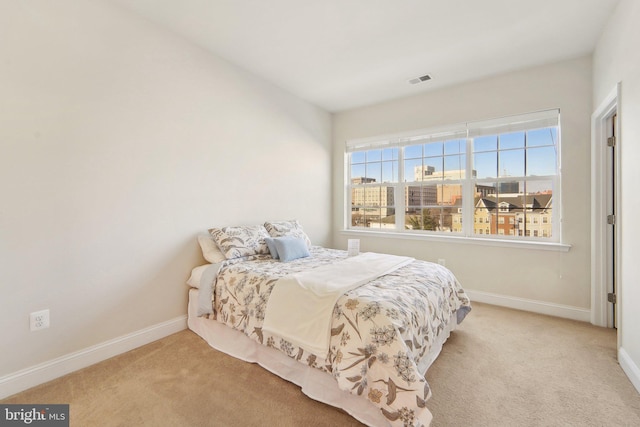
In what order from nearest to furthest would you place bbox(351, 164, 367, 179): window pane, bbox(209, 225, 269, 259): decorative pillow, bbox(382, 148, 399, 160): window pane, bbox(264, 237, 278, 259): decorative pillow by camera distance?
bbox(209, 225, 269, 259): decorative pillow, bbox(264, 237, 278, 259): decorative pillow, bbox(382, 148, 399, 160): window pane, bbox(351, 164, 367, 179): window pane

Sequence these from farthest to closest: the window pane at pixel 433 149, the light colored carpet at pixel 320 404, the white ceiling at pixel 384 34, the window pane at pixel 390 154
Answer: the window pane at pixel 390 154 < the window pane at pixel 433 149 < the white ceiling at pixel 384 34 < the light colored carpet at pixel 320 404

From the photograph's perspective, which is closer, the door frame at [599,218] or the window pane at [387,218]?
the door frame at [599,218]

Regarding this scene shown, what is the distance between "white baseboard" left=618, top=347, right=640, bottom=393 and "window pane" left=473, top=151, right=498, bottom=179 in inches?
79.7

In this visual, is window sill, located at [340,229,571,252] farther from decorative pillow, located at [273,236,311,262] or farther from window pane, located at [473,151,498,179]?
decorative pillow, located at [273,236,311,262]

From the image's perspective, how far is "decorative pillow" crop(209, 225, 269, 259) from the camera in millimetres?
2639

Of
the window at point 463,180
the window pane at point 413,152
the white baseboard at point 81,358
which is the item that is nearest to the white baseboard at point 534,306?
the window at point 463,180

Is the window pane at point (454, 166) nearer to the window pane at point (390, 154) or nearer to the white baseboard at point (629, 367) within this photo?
the window pane at point (390, 154)

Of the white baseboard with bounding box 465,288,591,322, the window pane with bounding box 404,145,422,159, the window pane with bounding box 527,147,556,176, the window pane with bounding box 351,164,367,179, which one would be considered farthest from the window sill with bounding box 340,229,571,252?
the window pane with bounding box 404,145,422,159

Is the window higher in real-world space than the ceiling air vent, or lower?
lower

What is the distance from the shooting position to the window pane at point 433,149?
3.78 metres

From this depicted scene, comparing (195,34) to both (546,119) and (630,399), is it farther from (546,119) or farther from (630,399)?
(630,399)

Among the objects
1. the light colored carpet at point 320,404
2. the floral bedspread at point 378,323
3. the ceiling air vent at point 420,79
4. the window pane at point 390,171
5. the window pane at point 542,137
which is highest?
the ceiling air vent at point 420,79

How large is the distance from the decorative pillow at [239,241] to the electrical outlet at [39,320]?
123 centimetres

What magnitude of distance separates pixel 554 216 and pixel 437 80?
2.02 m
